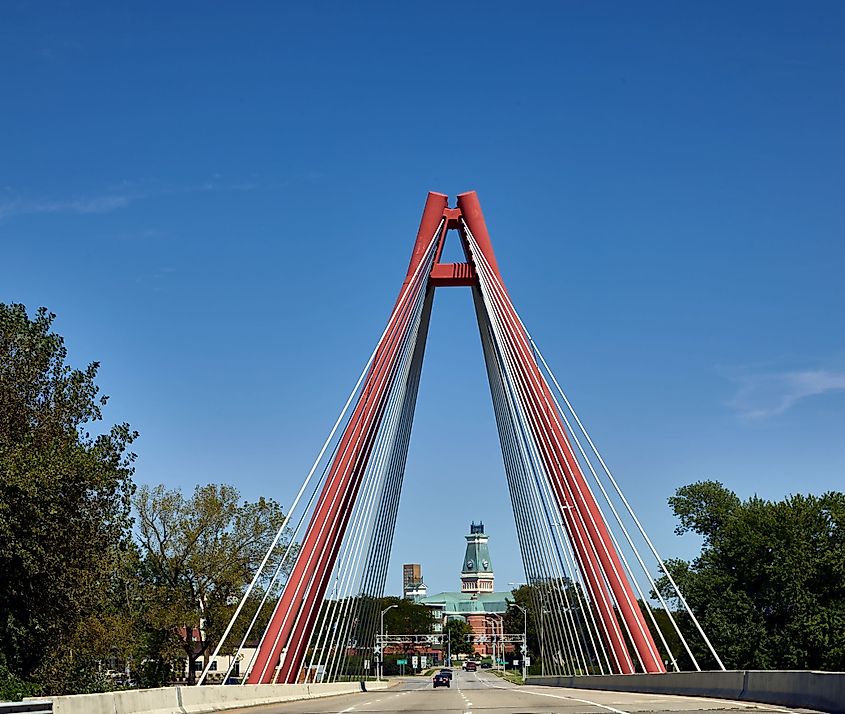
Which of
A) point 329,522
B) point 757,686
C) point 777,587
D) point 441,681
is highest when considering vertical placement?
point 777,587

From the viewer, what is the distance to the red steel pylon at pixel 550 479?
34406 mm

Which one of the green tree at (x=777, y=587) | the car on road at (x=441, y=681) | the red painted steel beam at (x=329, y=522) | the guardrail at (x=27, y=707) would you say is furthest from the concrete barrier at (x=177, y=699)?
the car on road at (x=441, y=681)

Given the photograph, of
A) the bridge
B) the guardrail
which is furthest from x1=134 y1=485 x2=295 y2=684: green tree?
the guardrail

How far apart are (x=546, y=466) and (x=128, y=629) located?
2632 centimetres

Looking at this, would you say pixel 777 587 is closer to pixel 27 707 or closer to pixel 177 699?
pixel 177 699

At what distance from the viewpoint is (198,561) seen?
191 ft

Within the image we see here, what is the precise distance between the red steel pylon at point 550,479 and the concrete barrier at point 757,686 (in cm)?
239

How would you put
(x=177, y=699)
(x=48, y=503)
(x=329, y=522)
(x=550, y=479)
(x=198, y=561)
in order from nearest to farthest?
(x=177, y=699) < (x=48, y=503) < (x=329, y=522) < (x=550, y=479) < (x=198, y=561)

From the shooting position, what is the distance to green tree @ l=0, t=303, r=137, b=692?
29531mm

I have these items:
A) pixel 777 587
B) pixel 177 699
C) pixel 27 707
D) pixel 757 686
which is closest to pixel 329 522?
pixel 177 699

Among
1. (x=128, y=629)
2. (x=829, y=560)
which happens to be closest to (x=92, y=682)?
(x=128, y=629)

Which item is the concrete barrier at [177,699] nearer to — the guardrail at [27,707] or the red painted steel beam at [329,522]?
the guardrail at [27,707]

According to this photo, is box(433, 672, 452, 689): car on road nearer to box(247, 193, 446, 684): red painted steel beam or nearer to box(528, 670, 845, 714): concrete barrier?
box(247, 193, 446, 684): red painted steel beam

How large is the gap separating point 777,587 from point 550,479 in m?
31.0
